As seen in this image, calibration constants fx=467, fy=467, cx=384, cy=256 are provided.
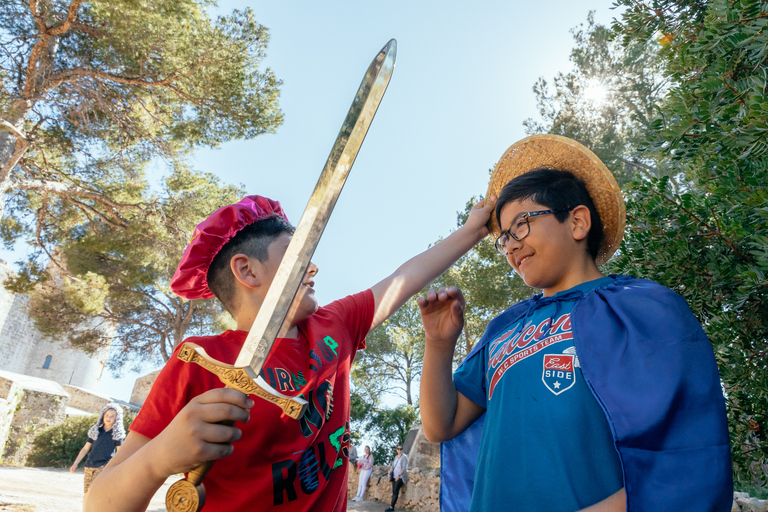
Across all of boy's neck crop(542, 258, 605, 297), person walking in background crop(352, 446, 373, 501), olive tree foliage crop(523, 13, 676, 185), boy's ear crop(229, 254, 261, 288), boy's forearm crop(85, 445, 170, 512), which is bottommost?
person walking in background crop(352, 446, 373, 501)

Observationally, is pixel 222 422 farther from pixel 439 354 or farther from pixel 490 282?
pixel 490 282

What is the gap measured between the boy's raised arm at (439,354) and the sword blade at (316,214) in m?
0.69

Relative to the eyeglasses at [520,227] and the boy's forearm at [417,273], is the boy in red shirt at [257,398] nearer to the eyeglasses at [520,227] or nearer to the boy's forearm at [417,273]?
the boy's forearm at [417,273]

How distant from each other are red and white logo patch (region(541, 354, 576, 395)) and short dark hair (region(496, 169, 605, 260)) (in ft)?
2.02

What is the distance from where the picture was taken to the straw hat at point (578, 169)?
193cm

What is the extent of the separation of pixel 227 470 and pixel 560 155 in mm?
1806

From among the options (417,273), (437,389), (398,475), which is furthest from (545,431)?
(398,475)

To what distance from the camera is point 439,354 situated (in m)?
1.78

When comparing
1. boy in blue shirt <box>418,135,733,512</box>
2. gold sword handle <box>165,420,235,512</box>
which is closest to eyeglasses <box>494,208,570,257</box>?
boy in blue shirt <box>418,135,733,512</box>

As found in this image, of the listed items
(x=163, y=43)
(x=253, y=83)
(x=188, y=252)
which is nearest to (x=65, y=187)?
(x=163, y=43)

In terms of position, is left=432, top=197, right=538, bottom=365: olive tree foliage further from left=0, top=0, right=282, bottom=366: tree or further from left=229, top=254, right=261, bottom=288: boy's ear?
left=229, top=254, right=261, bottom=288: boy's ear

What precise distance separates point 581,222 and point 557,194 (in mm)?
147

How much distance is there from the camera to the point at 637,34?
2.61 m

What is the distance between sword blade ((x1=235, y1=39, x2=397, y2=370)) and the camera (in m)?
1.05
